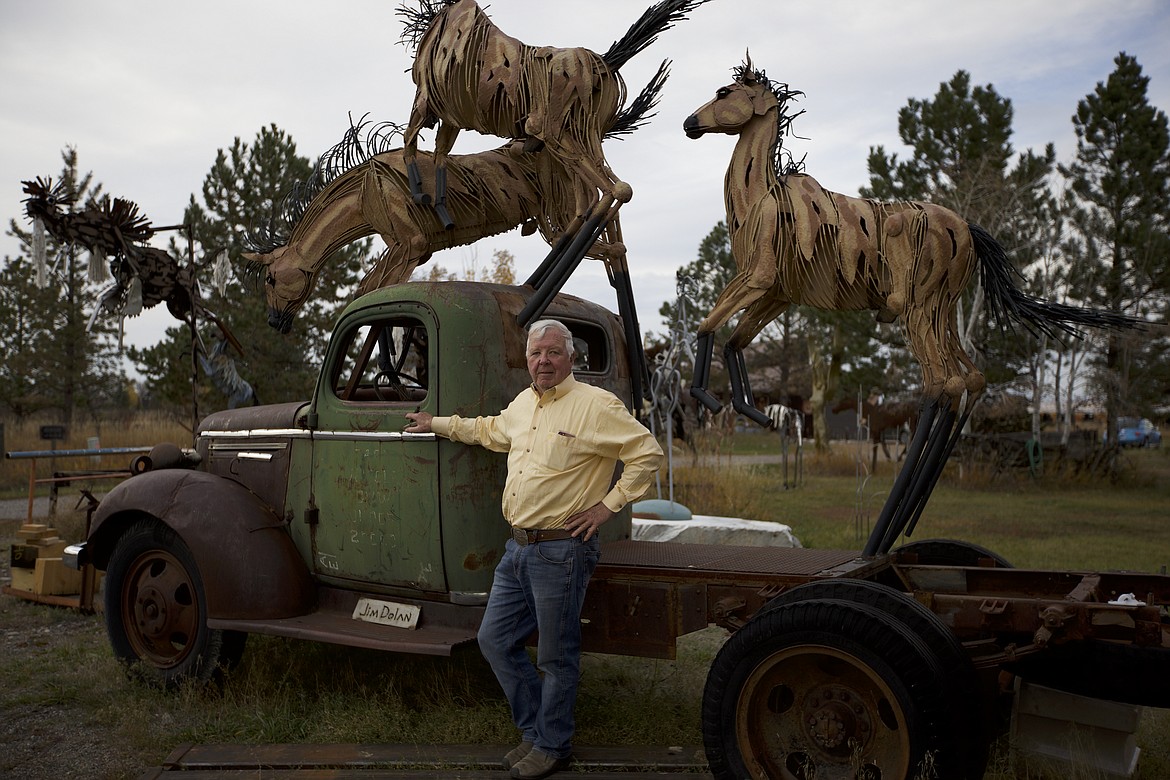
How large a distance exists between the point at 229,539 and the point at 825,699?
3.03 metres

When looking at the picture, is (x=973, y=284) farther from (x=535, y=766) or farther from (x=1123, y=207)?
(x=535, y=766)

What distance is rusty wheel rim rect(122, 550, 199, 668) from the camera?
15.9 feet

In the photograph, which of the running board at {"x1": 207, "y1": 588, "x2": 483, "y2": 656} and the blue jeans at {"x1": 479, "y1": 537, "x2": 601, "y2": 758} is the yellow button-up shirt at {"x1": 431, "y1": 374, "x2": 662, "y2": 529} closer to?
the blue jeans at {"x1": 479, "y1": 537, "x2": 601, "y2": 758}

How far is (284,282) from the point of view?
5230 mm

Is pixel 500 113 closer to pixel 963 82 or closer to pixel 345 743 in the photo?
pixel 345 743

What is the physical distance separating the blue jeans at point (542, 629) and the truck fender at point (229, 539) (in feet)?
4.28

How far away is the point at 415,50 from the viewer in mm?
4695

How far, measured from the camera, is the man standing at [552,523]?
3.66 metres

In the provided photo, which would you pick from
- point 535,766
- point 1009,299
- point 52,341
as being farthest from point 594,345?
point 52,341

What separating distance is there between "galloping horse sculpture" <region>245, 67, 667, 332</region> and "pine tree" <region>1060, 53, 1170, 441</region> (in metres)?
18.6

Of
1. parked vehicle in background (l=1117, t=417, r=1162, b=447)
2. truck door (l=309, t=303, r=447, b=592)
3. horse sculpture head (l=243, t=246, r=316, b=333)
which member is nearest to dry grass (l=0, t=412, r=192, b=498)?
horse sculpture head (l=243, t=246, r=316, b=333)

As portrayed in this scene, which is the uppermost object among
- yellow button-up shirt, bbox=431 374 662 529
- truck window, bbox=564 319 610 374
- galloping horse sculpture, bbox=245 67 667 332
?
galloping horse sculpture, bbox=245 67 667 332

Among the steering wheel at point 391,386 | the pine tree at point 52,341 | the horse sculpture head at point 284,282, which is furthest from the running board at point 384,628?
the pine tree at point 52,341

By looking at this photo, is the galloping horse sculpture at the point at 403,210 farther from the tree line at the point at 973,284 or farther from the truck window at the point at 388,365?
the tree line at the point at 973,284
